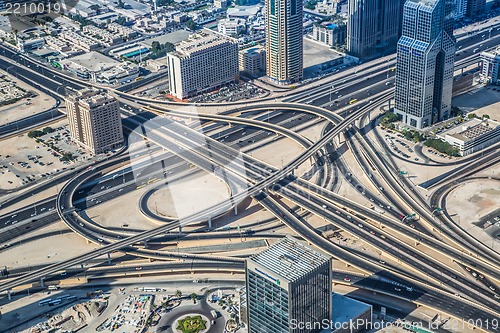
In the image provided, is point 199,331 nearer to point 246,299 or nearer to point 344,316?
point 246,299

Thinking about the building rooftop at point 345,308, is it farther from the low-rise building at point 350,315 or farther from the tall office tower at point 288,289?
the tall office tower at point 288,289

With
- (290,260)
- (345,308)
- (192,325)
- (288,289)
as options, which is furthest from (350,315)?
(192,325)

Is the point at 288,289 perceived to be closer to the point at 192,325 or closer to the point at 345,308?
the point at 345,308

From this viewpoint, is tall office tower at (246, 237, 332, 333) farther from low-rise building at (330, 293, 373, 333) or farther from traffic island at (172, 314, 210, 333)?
traffic island at (172, 314, 210, 333)

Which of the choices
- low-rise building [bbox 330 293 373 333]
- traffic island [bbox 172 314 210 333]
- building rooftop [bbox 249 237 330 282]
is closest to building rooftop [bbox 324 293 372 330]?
low-rise building [bbox 330 293 373 333]

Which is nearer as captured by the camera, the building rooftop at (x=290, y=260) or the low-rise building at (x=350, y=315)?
the building rooftop at (x=290, y=260)

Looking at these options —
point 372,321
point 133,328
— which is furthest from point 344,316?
point 133,328

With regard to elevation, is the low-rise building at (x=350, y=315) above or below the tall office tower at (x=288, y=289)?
below

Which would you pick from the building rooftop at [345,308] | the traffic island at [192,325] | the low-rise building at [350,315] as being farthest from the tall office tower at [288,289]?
the traffic island at [192,325]
